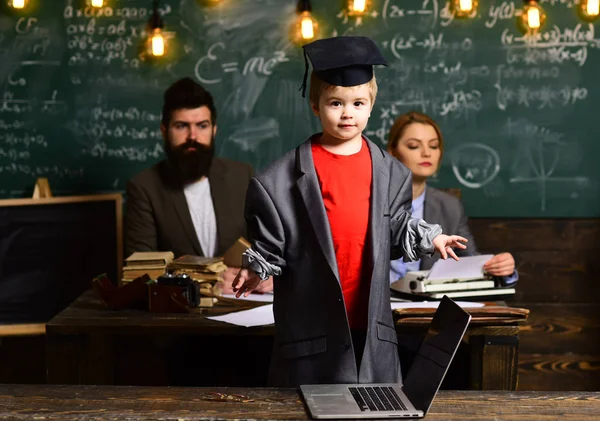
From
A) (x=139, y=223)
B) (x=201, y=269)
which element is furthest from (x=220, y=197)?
(x=201, y=269)

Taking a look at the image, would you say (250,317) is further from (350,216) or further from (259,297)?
(350,216)

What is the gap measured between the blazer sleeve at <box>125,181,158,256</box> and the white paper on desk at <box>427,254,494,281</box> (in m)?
1.55

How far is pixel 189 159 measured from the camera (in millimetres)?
4379

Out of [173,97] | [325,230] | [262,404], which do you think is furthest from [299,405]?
[173,97]

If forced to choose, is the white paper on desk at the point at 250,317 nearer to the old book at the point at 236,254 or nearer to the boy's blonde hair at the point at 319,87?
the old book at the point at 236,254

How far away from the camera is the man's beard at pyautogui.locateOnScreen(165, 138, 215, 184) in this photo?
14.3ft

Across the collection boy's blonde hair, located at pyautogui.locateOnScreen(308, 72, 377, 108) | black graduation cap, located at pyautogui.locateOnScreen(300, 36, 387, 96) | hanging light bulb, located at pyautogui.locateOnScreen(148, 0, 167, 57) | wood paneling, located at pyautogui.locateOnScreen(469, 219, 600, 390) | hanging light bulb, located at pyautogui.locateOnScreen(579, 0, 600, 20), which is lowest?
wood paneling, located at pyautogui.locateOnScreen(469, 219, 600, 390)

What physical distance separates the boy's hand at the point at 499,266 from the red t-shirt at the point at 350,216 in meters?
1.10

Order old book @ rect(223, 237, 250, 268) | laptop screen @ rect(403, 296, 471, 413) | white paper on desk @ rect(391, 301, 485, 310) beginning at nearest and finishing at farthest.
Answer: laptop screen @ rect(403, 296, 471, 413)
white paper on desk @ rect(391, 301, 485, 310)
old book @ rect(223, 237, 250, 268)

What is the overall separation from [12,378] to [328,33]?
2620 mm

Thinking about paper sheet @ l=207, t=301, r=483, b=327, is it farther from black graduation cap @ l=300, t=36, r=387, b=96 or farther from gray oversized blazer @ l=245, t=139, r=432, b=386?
black graduation cap @ l=300, t=36, r=387, b=96

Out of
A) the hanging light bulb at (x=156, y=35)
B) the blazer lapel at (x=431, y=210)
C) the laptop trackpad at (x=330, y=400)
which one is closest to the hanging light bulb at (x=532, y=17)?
the blazer lapel at (x=431, y=210)

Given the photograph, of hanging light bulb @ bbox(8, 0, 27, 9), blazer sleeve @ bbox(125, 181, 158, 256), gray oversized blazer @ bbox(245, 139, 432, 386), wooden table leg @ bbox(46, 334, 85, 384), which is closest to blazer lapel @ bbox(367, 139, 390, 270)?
gray oversized blazer @ bbox(245, 139, 432, 386)

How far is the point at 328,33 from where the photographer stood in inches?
187
